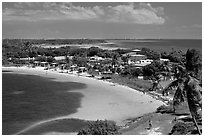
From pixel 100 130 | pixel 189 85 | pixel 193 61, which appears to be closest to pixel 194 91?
pixel 189 85

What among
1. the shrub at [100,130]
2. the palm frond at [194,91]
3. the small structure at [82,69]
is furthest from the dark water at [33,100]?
the palm frond at [194,91]

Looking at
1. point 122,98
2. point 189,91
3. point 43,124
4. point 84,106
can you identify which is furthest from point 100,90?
point 189,91

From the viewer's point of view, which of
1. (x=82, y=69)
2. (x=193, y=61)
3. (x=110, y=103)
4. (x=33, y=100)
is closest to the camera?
(x=193, y=61)

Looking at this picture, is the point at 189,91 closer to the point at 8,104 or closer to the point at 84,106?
the point at 84,106

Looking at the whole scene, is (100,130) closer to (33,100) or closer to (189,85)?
(189,85)

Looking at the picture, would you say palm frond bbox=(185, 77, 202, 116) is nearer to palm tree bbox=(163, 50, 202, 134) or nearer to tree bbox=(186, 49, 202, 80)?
palm tree bbox=(163, 50, 202, 134)

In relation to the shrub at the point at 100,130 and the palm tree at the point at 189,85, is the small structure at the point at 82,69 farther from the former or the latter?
the palm tree at the point at 189,85
